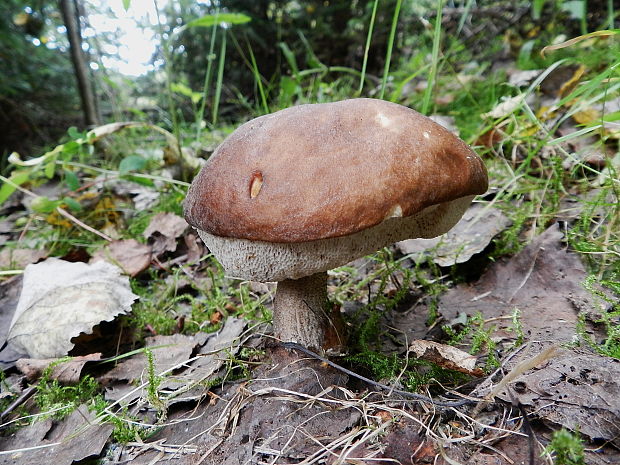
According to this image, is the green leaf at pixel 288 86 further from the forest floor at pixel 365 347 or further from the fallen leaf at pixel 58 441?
the fallen leaf at pixel 58 441

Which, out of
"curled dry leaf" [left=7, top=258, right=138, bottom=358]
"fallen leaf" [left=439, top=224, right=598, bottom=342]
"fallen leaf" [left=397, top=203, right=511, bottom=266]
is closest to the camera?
"fallen leaf" [left=439, top=224, right=598, bottom=342]

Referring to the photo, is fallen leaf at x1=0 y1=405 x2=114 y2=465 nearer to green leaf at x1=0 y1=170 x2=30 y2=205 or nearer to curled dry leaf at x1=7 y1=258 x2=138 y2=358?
curled dry leaf at x1=7 y1=258 x2=138 y2=358

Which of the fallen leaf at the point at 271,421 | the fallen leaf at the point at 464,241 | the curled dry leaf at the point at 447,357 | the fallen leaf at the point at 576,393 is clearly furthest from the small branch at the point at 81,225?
the fallen leaf at the point at 576,393

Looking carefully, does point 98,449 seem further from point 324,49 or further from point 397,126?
point 324,49

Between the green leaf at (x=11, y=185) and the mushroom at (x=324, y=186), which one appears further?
the green leaf at (x=11, y=185)

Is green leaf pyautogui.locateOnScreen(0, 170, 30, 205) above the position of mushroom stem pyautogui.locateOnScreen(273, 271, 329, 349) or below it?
A: above

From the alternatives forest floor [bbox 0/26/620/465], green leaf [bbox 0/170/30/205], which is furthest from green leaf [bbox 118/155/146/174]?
green leaf [bbox 0/170/30/205]
